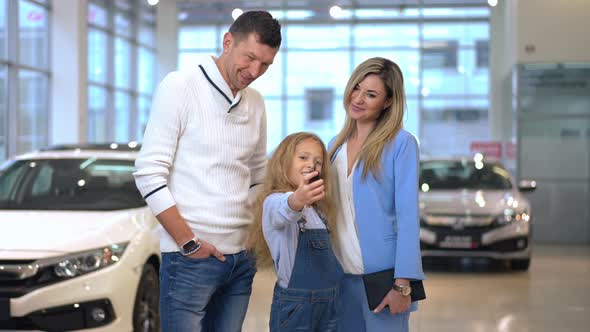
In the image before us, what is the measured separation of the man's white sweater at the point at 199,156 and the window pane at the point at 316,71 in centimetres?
2311

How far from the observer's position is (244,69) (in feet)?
10.3

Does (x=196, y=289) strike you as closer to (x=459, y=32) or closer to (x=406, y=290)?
(x=406, y=290)

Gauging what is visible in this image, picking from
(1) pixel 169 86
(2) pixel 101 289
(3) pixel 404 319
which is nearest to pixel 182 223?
(1) pixel 169 86

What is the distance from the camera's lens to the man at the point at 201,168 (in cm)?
306

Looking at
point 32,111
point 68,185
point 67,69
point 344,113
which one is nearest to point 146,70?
point 67,69

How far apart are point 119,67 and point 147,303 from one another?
18.7 metres

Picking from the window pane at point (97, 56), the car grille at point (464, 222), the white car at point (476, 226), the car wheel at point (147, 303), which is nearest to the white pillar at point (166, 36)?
the window pane at point (97, 56)

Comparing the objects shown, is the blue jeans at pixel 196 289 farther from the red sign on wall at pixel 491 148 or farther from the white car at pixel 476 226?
the red sign on wall at pixel 491 148

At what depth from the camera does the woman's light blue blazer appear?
10.5 ft

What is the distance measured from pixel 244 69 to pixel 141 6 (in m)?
23.0

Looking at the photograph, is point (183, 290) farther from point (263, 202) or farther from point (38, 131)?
point (38, 131)

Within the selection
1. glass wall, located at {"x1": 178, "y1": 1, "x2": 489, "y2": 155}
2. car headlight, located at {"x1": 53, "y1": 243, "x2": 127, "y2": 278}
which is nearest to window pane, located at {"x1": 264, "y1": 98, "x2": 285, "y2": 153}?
glass wall, located at {"x1": 178, "y1": 1, "x2": 489, "y2": 155}

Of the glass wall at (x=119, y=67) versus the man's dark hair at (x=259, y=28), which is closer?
the man's dark hair at (x=259, y=28)

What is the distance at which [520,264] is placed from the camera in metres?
11.7
